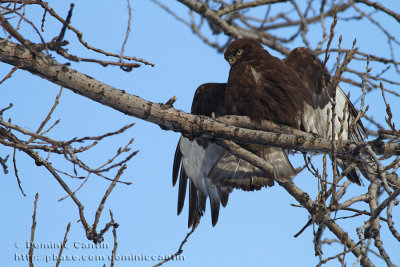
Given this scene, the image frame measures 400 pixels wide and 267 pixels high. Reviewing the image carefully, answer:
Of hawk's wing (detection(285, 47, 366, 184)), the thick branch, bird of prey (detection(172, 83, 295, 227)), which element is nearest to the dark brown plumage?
hawk's wing (detection(285, 47, 366, 184))

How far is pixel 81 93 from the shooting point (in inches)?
115

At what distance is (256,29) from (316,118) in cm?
310

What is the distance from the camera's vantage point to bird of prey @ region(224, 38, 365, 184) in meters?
4.44

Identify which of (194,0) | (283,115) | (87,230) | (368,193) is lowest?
(87,230)

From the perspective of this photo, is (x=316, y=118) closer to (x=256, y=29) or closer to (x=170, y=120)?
(x=170, y=120)

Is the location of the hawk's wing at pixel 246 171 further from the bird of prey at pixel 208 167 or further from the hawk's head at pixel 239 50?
the hawk's head at pixel 239 50

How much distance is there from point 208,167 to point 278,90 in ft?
4.76

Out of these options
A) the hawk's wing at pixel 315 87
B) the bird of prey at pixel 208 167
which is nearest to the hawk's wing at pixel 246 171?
the bird of prey at pixel 208 167

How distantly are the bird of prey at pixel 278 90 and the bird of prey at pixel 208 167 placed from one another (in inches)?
10.6

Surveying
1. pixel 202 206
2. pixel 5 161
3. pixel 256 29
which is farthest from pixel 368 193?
pixel 256 29

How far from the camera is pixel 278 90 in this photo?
446cm

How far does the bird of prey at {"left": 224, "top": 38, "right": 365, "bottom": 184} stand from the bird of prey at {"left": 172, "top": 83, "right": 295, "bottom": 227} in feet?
0.88

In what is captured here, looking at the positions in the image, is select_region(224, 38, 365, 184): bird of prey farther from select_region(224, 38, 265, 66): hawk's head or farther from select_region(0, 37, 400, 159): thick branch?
select_region(0, 37, 400, 159): thick branch

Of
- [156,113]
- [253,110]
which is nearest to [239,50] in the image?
[253,110]
